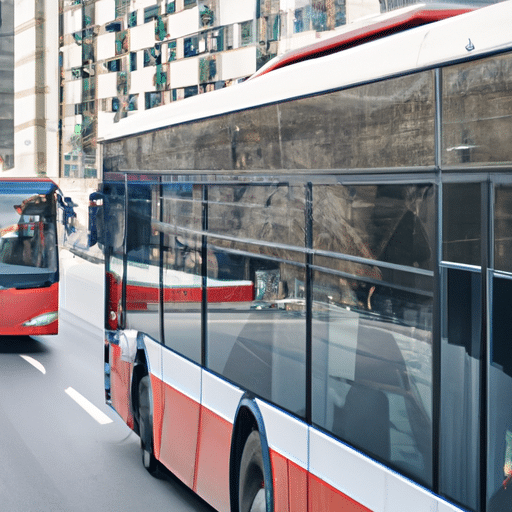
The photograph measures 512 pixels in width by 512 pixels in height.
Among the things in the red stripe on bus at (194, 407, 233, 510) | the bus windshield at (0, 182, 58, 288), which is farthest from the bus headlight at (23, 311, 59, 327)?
the red stripe on bus at (194, 407, 233, 510)

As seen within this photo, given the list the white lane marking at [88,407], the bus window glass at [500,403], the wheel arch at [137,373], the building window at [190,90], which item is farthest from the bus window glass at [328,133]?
the building window at [190,90]

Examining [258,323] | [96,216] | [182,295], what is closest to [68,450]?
[96,216]

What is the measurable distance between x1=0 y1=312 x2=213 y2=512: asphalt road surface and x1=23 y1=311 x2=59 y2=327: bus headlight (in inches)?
42.9

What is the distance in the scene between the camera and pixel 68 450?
9406mm

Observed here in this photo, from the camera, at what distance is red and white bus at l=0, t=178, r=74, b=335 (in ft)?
53.1

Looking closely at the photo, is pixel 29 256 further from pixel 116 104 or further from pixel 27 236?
pixel 116 104

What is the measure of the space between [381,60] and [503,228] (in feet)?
3.40

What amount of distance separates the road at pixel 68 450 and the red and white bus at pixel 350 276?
1126 mm

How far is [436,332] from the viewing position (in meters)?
3.57

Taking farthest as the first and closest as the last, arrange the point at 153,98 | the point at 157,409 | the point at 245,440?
the point at 153,98 → the point at 157,409 → the point at 245,440

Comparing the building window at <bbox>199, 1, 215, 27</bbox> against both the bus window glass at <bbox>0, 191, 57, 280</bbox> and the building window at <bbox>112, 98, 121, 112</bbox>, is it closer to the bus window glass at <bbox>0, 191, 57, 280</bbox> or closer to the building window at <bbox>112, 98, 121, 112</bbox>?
the building window at <bbox>112, 98, 121, 112</bbox>

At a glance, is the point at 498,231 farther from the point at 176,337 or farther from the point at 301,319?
the point at 176,337

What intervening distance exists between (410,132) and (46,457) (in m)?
6.27

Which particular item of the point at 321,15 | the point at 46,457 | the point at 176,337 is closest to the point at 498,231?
the point at 176,337
